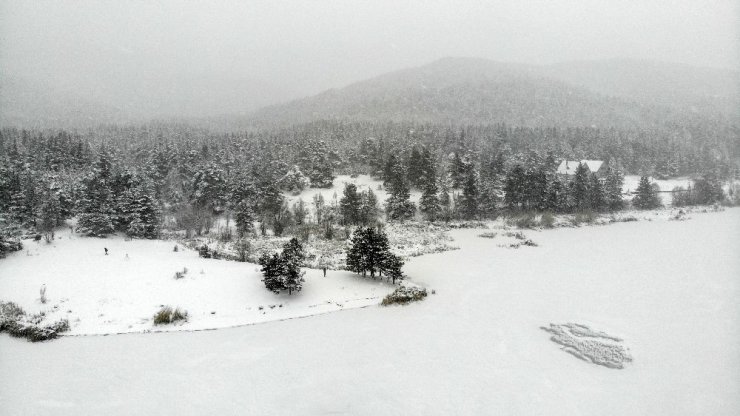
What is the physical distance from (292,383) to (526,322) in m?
12.1

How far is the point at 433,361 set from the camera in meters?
16.3

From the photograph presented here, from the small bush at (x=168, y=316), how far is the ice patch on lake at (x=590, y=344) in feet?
61.6

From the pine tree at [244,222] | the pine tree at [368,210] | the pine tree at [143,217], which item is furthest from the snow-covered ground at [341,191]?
the pine tree at [143,217]

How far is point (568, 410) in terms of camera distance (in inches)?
520

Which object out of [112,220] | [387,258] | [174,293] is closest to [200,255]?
[174,293]

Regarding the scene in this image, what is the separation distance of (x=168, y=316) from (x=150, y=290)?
12.8 ft

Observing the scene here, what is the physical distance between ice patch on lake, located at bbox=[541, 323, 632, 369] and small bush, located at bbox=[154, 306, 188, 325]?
18784 mm

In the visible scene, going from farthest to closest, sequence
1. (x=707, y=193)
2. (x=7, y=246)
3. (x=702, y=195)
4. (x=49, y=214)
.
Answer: (x=702, y=195)
(x=707, y=193)
(x=49, y=214)
(x=7, y=246)

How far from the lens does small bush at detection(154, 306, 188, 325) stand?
66.2 ft

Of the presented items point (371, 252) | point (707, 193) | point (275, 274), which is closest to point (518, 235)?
point (371, 252)

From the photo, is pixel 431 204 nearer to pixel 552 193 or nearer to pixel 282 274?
pixel 552 193

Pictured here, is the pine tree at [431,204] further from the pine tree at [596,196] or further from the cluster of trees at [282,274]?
the cluster of trees at [282,274]

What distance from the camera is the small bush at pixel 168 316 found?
20.2 meters

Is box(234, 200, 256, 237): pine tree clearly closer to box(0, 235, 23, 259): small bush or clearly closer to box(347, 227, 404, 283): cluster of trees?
box(0, 235, 23, 259): small bush
